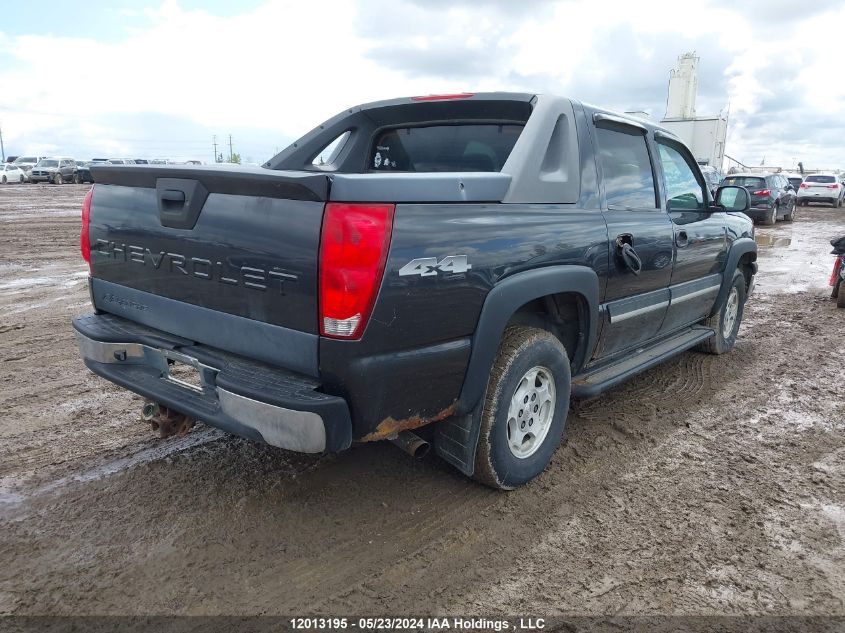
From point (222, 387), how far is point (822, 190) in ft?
111

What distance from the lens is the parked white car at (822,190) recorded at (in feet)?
95.9

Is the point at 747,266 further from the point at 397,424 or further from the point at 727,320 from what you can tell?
the point at 397,424

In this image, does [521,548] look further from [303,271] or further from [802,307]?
[802,307]

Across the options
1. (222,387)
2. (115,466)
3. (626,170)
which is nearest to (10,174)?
(115,466)

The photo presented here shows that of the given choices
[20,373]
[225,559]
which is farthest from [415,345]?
[20,373]

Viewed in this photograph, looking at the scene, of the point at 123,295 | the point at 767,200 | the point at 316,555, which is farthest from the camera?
the point at 767,200

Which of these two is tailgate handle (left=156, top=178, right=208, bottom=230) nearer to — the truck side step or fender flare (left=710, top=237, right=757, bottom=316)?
the truck side step

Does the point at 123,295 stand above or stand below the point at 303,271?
below

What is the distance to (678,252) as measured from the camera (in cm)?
432

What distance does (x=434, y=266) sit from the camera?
8.16ft

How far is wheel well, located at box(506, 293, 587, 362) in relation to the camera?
130 inches

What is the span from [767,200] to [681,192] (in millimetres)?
18170

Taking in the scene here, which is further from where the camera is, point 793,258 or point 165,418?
point 793,258

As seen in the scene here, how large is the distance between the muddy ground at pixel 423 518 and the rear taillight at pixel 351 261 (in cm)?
113
